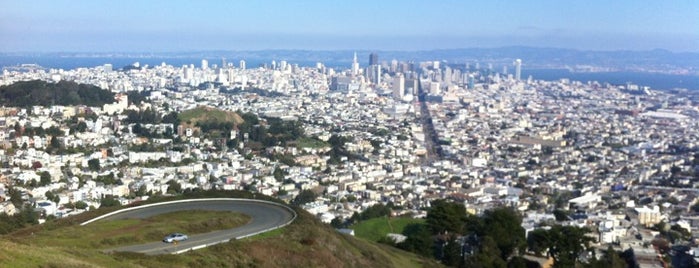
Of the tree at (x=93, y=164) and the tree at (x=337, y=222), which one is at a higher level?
the tree at (x=337, y=222)

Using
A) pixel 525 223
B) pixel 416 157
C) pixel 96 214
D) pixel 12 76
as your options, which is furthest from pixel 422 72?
pixel 96 214

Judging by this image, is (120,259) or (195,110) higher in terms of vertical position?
(120,259)

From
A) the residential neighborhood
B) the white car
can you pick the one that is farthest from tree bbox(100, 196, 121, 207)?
the white car

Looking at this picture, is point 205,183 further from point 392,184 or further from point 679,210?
point 679,210

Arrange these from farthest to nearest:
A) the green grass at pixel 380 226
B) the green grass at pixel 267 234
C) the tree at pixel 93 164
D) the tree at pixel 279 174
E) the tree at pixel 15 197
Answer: the tree at pixel 279 174, the tree at pixel 93 164, the tree at pixel 15 197, the green grass at pixel 380 226, the green grass at pixel 267 234

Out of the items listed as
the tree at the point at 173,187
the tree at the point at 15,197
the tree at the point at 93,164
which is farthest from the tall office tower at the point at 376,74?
the tree at the point at 15,197

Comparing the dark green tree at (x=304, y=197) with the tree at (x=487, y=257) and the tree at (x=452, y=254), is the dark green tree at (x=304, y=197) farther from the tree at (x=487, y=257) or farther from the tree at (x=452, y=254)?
the tree at (x=487, y=257)
